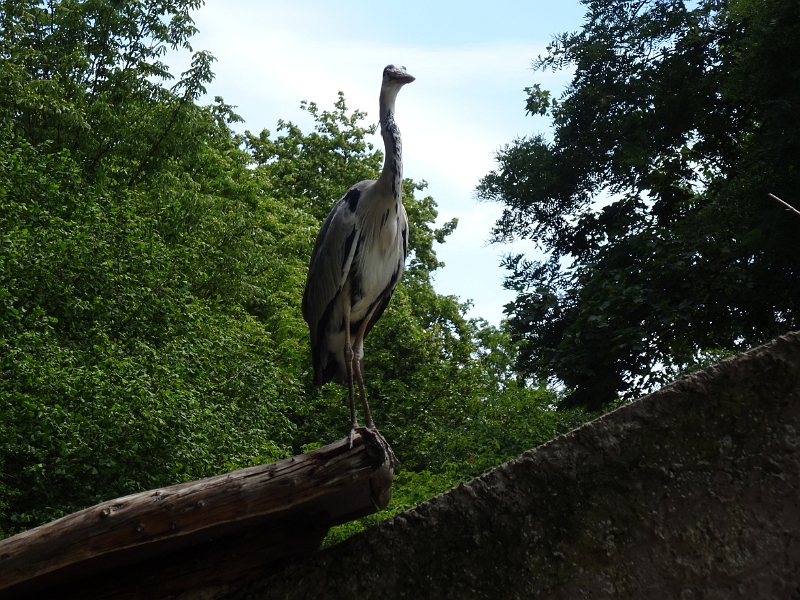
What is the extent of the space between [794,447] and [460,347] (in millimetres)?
22294

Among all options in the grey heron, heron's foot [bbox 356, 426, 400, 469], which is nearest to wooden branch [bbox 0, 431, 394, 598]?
heron's foot [bbox 356, 426, 400, 469]

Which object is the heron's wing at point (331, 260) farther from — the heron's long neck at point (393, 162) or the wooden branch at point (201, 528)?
the wooden branch at point (201, 528)

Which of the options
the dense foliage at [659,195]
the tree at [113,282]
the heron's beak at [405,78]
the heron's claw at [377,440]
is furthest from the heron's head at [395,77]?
the tree at [113,282]

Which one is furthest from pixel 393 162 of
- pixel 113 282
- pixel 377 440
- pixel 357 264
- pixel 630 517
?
pixel 113 282

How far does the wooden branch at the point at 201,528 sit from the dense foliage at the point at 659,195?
9.05m

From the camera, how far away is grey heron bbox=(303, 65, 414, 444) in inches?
239

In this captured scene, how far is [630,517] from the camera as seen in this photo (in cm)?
336

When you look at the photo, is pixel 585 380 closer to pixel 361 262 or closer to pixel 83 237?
pixel 83 237

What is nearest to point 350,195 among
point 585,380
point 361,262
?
point 361,262

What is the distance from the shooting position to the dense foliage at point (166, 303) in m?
13.7

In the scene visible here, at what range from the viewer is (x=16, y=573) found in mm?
3178

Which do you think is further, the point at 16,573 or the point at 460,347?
the point at 460,347

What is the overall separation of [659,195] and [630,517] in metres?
13.7

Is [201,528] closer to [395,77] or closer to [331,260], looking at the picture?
[331,260]
